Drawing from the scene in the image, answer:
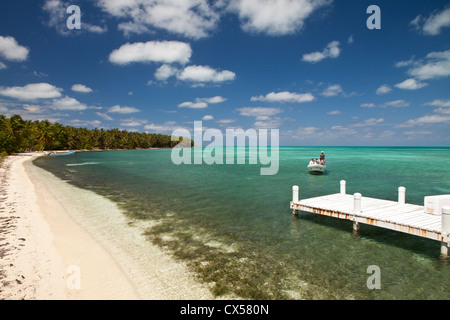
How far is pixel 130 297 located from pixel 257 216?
972 centimetres

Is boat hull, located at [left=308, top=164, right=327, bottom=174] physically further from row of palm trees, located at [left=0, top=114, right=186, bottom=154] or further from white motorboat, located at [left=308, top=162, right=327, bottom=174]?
row of palm trees, located at [left=0, top=114, right=186, bottom=154]

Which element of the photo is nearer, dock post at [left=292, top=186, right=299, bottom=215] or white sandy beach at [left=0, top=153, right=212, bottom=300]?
white sandy beach at [left=0, top=153, right=212, bottom=300]

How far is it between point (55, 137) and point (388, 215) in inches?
4968

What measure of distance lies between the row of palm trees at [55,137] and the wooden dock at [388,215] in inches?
2875

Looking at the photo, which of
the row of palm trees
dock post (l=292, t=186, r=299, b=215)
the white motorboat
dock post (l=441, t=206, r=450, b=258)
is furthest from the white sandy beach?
the row of palm trees

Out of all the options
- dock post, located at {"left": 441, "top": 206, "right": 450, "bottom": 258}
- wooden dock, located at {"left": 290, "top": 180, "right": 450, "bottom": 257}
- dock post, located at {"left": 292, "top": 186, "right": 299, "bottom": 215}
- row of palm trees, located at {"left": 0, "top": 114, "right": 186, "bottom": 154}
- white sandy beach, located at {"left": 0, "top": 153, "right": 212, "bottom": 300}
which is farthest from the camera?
row of palm trees, located at {"left": 0, "top": 114, "right": 186, "bottom": 154}

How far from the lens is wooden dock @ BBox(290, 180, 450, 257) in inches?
354

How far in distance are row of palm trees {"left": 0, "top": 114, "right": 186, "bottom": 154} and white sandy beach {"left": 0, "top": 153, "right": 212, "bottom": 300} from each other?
62.0 m

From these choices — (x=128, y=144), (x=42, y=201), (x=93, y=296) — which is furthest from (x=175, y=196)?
(x=128, y=144)

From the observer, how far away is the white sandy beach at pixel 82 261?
6805 millimetres

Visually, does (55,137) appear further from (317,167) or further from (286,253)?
(286,253)

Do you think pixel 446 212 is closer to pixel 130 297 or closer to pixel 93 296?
pixel 130 297

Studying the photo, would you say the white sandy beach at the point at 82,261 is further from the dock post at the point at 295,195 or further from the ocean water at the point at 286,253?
the dock post at the point at 295,195

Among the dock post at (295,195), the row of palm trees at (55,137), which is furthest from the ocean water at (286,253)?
the row of palm trees at (55,137)
